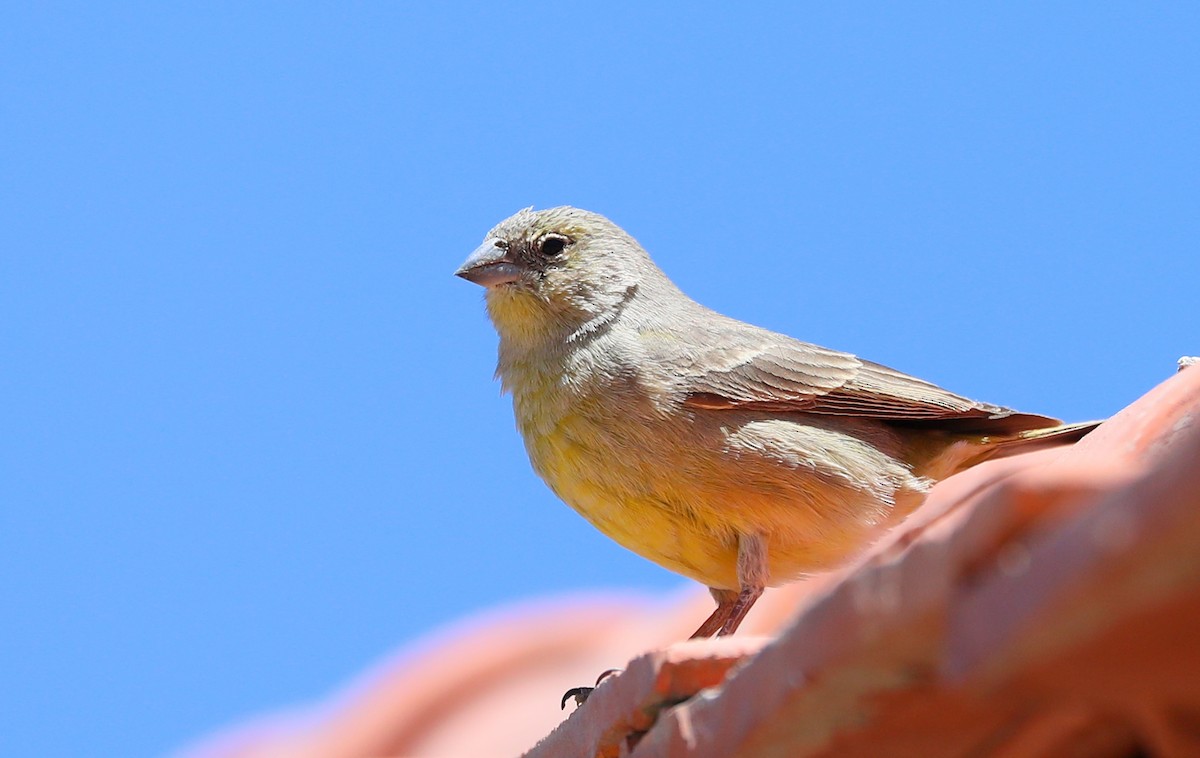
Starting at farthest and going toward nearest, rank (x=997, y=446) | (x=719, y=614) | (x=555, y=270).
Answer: (x=555, y=270)
(x=997, y=446)
(x=719, y=614)

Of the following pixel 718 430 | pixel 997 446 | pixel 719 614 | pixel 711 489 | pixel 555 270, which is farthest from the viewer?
pixel 555 270

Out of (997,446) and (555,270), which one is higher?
(555,270)

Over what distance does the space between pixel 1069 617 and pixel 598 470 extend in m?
3.20

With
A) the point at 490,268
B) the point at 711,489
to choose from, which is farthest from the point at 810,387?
the point at 490,268

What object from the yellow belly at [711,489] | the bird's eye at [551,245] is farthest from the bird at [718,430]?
the bird's eye at [551,245]

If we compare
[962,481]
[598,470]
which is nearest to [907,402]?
[962,481]

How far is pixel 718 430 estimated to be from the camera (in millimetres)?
4609

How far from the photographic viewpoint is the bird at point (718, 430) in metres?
4.52

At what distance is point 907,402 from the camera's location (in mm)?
4926

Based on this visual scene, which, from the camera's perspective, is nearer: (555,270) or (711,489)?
(711,489)

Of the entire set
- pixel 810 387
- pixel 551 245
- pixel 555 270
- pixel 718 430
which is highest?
pixel 551 245

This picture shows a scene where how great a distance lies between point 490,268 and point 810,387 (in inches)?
53.1

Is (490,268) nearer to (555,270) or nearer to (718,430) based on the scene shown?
(555,270)

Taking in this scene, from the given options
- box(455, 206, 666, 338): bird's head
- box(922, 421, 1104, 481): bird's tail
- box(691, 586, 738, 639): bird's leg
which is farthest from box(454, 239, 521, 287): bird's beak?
box(922, 421, 1104, 481): bird's tail
